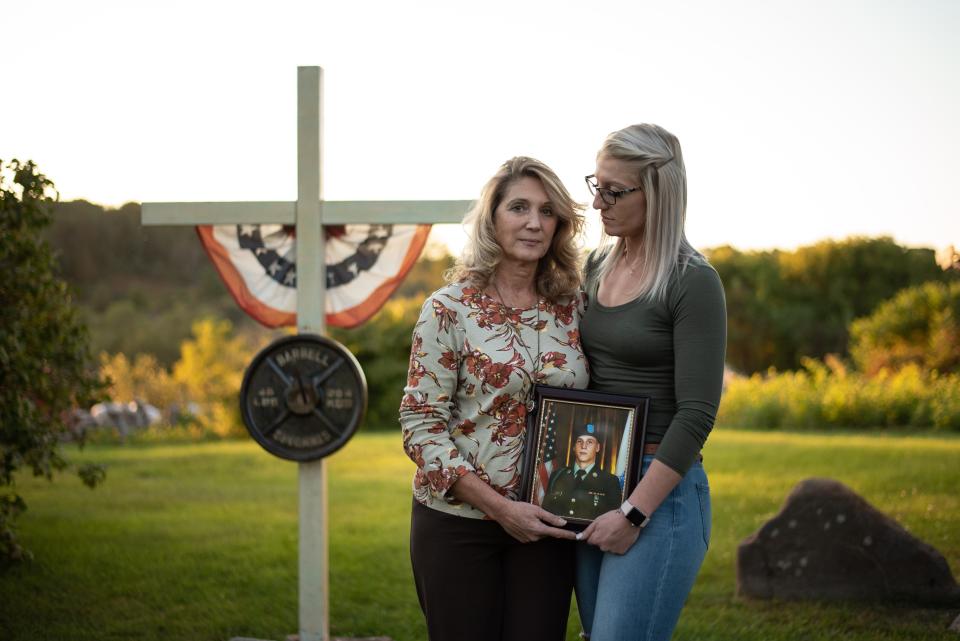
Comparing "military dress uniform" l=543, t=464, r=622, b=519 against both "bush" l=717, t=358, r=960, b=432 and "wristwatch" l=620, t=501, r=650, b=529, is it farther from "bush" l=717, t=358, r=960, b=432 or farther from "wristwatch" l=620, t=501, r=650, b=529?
"bush" l=717, t=358, r=960, b=432

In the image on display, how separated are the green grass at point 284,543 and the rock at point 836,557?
0.16 meters

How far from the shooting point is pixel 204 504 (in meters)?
10.2

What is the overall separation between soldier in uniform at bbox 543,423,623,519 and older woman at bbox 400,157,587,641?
0.06 metres

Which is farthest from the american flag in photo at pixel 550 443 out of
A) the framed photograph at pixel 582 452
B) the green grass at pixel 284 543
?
the green grass at pixel 284 543

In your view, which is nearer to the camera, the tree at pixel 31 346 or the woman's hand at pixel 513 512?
the woman's hand at pixel 513 512

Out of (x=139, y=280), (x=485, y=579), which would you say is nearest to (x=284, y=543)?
(x=485, y=579)

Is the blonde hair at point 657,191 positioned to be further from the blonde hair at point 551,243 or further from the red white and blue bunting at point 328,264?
the red white and blue bunting at point 328,264

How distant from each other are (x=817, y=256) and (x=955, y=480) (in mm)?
23705

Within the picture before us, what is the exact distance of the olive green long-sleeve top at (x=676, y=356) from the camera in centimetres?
280

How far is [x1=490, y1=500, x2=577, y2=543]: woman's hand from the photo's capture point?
9.57 ft

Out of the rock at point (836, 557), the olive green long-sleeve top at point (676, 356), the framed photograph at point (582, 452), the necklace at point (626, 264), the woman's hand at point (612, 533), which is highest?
the necklace at point (626, 264)

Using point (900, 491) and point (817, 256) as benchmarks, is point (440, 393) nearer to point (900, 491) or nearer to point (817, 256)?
point (900, 491)

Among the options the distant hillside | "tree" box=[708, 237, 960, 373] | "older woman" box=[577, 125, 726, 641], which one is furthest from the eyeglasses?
"tree" box=[708, 237, 960, 373]

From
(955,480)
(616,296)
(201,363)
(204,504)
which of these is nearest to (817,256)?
(201,363)
